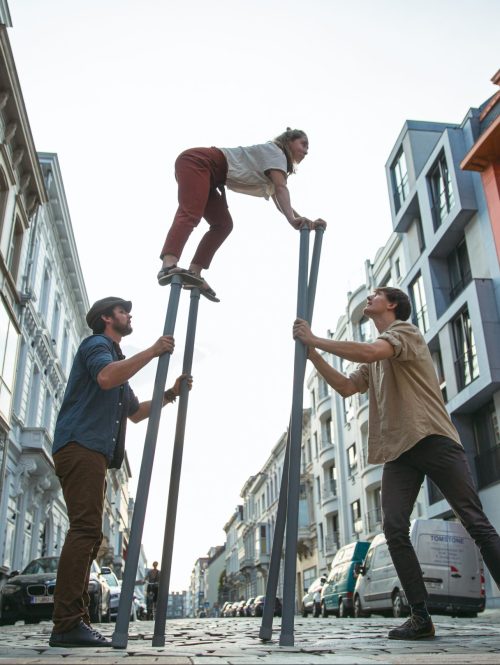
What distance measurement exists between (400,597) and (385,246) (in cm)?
2170

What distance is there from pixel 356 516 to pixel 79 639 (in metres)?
36.6

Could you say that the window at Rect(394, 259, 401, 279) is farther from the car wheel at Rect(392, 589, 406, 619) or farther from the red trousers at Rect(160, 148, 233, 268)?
the red trousers at Rect(160, 148, 233, 268)

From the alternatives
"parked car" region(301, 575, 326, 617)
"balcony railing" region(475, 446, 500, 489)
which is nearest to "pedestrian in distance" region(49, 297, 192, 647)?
"balcony railing" region(475, 446, 500, 489)

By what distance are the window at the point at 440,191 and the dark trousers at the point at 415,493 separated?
2260 centimetres

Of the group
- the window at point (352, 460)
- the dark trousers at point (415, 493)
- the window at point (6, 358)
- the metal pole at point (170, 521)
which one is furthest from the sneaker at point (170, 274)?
the window at point (352, 460)

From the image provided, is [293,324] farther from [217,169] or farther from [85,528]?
[85,528]

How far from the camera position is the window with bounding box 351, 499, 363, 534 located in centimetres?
3741

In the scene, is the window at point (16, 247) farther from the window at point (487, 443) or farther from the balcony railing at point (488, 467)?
the balcony railing at point (488, 467)

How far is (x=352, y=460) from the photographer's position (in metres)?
39.8

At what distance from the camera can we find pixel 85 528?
388cm

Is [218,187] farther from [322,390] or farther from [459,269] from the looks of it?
[322,390]

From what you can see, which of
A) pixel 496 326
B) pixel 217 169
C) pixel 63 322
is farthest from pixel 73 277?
pixel 217 169

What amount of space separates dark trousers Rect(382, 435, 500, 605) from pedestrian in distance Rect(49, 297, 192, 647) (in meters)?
1.54

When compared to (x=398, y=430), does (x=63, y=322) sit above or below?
above
